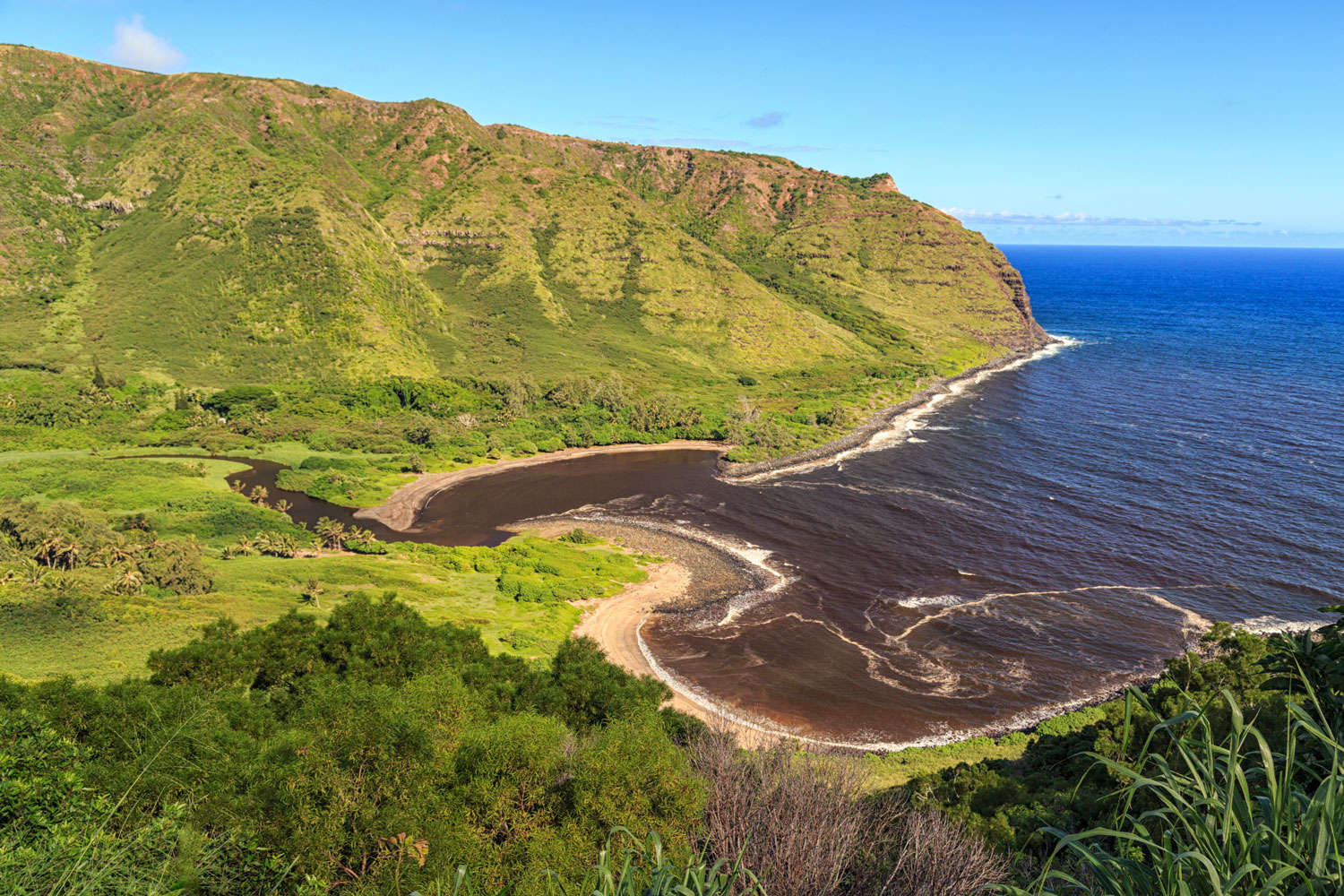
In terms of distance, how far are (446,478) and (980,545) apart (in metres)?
76.8

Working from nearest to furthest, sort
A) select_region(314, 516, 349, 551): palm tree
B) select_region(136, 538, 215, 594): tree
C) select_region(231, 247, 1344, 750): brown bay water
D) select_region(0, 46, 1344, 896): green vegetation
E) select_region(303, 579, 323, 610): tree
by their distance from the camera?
select_region(0, 46, 1344, 896): green vegetation → select_region(231, 247, 1344, 750): brown bay water → select_region(136, 538, 215, 594): tree → select_region(303, 579, 323, 610): tree → select_region(314, 516, 349, 551): palm tree

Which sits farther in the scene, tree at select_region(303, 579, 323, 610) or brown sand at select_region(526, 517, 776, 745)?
tree at select_region(303, 579, 323, 610)

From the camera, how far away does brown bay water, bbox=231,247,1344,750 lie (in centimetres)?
5872

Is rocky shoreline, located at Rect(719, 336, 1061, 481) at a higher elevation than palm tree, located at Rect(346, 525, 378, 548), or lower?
higher

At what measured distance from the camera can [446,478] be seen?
112062 millimetres

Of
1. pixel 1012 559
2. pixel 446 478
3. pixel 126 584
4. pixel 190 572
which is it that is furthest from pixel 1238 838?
pixel 446 478

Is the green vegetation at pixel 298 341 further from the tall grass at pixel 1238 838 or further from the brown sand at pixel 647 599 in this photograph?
the tall grass at pixel 1238 838

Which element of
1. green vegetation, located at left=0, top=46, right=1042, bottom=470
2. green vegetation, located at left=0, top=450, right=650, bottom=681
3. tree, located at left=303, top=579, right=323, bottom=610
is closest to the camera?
green vegetation, located at left=0, top=450, right=650, bottom=681

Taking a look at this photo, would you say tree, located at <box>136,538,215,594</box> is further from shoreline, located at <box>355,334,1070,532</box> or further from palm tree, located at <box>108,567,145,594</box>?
shoreline, located at <box>355,334,1070,532</box>

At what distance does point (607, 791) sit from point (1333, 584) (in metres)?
81.6

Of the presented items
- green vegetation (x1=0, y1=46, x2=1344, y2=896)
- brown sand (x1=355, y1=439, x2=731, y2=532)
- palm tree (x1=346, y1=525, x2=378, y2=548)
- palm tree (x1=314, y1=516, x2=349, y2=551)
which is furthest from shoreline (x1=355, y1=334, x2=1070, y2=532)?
palm tree (x1=314, y1=516, x2=349, y2=551)

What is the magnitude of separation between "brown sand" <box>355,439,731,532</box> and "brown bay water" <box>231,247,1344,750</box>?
118 inches

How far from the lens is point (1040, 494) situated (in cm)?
9881

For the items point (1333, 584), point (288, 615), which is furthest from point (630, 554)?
point (1333, 584)
